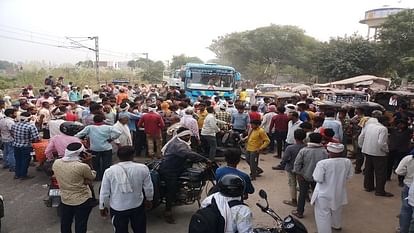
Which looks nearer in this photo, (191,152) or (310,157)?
(191,152)

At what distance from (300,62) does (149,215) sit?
46385 mm

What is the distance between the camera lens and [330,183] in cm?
479

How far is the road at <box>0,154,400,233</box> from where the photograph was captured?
5.31m

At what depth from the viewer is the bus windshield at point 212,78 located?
671 inches

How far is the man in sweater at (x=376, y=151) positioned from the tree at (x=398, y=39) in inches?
905

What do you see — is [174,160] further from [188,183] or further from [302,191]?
[302,191]

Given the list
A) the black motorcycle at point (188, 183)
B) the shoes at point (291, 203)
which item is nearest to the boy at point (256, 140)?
the shoes at point (291, 203)

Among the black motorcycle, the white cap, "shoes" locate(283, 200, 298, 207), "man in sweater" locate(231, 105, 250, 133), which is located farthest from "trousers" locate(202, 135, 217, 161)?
the white cap

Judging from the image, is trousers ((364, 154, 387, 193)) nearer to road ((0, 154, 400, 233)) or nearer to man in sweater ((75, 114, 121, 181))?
road ((0, 154, 400, 233))

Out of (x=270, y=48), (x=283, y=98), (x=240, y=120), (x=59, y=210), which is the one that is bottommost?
(x=59, y=210)

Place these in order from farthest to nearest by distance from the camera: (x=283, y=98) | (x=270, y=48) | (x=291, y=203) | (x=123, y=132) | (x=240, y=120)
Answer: (x=270, y=48)
(x=283, y=98)
(x=240, y=120)
(x=123, y=132)
(x=291, y=203)

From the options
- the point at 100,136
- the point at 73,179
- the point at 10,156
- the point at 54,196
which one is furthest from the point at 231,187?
the point at 10,156

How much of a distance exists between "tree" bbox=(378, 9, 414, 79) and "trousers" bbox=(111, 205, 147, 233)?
27.8 metres

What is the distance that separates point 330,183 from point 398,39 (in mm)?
28719
